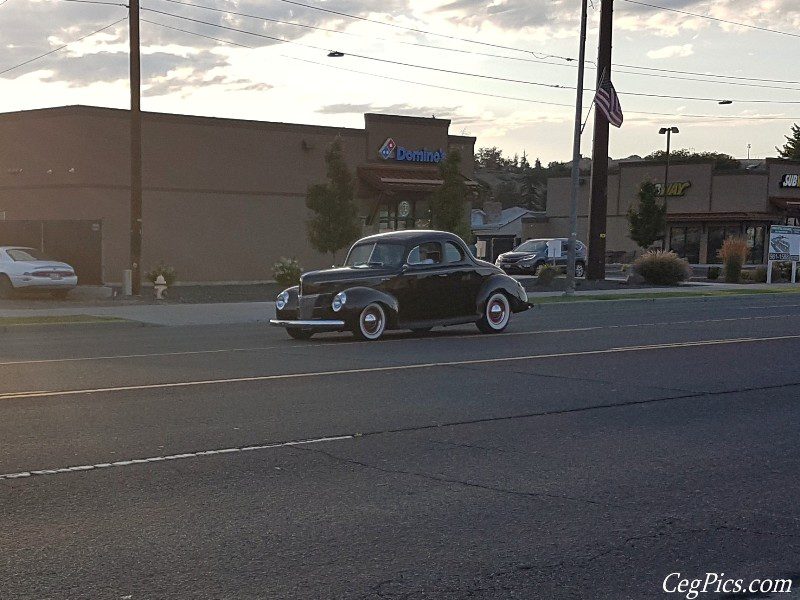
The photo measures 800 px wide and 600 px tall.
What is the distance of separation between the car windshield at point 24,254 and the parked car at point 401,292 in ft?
46.4

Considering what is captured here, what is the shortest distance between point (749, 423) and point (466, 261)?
910cm

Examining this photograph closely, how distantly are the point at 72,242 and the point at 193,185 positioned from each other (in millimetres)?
6491

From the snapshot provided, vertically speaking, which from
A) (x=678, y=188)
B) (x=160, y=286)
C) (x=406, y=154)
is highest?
(x=406, y=154)

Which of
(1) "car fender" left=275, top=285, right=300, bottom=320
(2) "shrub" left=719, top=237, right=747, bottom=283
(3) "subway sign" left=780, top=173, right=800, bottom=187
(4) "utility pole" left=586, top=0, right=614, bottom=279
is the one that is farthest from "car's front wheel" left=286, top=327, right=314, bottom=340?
(3) "subway sign" left=780, top=173, right=800, bottom=187

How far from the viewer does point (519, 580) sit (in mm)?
5367

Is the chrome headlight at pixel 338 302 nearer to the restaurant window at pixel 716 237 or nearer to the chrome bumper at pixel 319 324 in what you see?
the chrome bumper at pixel 319 324

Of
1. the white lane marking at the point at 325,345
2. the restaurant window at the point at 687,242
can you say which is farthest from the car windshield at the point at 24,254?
the restaurant window at the point at 687,242

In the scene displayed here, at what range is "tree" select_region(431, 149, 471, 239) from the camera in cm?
3844

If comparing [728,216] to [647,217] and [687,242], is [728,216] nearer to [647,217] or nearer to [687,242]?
[687,242]

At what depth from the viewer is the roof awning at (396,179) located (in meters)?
43.2

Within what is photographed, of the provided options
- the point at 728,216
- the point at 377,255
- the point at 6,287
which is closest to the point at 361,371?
the point at 377,255

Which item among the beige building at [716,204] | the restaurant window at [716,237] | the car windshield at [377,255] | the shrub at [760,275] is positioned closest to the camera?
the car windshield at [377,255]

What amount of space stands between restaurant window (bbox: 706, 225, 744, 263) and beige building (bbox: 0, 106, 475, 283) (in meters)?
31.4

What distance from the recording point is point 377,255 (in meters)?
18.0
